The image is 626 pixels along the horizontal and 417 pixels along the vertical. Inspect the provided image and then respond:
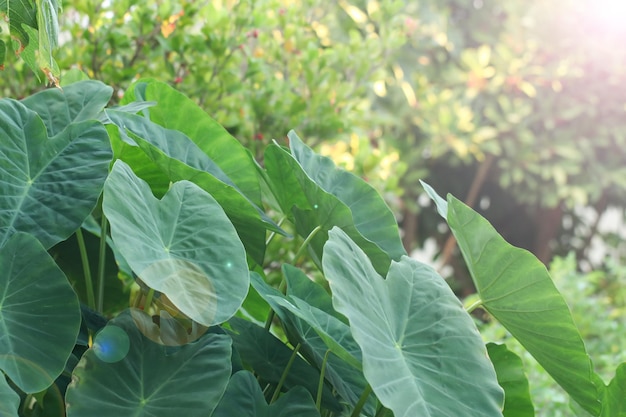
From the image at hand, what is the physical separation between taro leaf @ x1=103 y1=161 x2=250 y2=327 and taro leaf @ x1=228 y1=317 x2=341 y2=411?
0.16 meters

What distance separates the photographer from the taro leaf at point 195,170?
3.29ft

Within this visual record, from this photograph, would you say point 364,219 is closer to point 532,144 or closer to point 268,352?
point 268,352

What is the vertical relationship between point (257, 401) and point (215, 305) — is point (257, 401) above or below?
below

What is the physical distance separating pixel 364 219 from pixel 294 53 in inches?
61.2

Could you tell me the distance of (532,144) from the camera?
6.02 meters

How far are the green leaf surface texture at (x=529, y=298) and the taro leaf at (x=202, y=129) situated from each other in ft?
1.14

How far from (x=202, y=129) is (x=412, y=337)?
0.51 meters

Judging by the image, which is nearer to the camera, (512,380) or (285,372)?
(285,372)

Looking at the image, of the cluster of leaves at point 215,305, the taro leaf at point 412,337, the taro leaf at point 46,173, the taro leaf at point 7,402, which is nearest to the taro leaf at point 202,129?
the cluster of leaves at point 215,305

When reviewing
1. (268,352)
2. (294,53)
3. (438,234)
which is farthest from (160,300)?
(438,234)

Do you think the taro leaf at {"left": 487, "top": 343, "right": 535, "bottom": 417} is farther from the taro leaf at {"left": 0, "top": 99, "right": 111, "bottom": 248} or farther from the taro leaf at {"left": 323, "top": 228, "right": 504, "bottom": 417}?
the taro leaf at {"left": 0, "top": 99, "right": 111, "bottom": 248}

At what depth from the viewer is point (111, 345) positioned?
2.81 ft

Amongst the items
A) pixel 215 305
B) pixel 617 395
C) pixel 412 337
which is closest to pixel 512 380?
pixel 617 395

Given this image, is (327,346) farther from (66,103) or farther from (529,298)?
(66,103)
